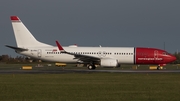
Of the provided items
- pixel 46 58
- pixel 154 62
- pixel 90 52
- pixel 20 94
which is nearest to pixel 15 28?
pixel 46 58

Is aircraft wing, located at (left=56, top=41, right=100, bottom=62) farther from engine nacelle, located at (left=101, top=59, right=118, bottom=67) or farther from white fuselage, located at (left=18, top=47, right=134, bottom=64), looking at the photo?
engine nacelle, located at (left=101, top=59, right=118, bottom=67)

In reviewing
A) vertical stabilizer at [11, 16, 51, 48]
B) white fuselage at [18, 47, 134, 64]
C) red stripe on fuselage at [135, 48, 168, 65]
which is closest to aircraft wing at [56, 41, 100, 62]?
white fuselage at [18, 47, 134, 64]

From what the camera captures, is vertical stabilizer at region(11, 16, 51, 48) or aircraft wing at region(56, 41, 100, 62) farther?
vertical stabilizer at region(11, 16, 51, 48)

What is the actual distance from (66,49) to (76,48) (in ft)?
4.53

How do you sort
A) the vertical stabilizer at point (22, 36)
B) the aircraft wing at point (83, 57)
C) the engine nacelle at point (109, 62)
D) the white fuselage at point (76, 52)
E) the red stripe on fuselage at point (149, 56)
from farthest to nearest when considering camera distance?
1. the vertical stabilizer at point (22, 36)
2. the white fuselage at point (76, 52)
3. the red stripe on fuselage at point (149, 56)
4. the aircraft wing at point (83, 57)
5. the engine nacelle at point (109, 62)

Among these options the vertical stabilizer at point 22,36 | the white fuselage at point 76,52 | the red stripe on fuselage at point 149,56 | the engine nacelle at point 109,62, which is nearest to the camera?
the engine nacelle at point 109,62

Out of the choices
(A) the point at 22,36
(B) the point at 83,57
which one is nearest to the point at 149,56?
(B) the point at 83,57

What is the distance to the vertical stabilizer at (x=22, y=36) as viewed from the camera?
55.8 meters

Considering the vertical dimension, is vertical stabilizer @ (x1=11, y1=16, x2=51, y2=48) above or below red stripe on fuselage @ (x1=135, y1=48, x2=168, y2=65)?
above

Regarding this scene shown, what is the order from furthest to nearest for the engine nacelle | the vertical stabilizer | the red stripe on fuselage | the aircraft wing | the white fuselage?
the vertical stabilizer < the white fuselage < the red stripe on fuselage < the aircraft wing < the engine nacelle

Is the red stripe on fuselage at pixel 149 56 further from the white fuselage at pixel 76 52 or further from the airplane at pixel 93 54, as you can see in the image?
the white fuselage at pixel 76 52

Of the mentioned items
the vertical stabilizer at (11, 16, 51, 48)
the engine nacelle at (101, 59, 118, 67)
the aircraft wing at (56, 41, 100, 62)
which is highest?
the vertical stabilizer at (11, 16, 51, 48)

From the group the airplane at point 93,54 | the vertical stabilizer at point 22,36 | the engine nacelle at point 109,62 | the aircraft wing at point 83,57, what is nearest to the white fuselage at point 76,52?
the airplane at point 93,54

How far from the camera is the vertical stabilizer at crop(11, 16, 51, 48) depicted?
5581 cm
